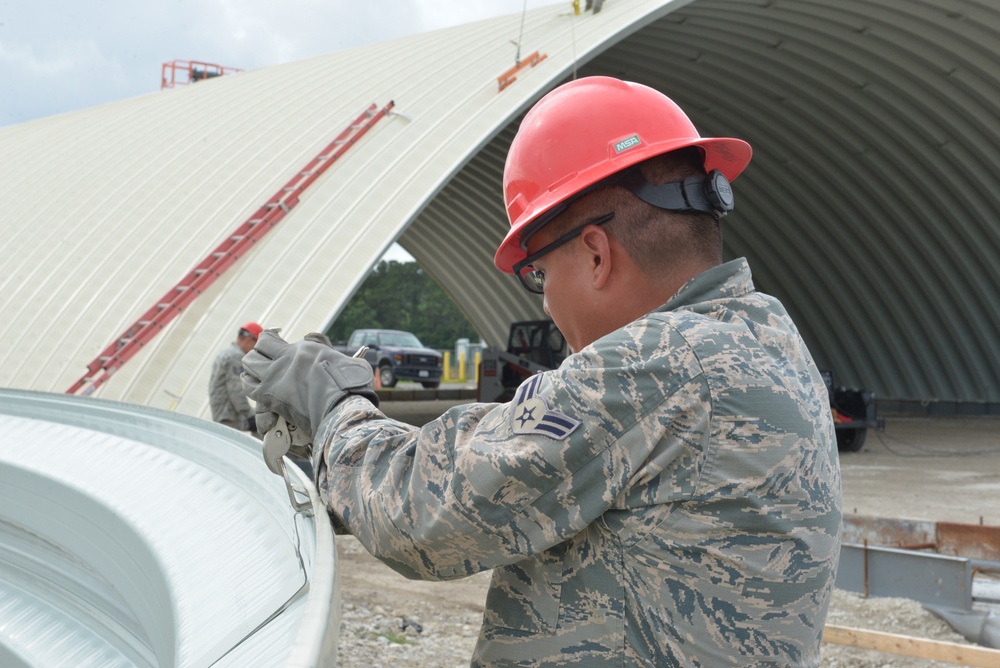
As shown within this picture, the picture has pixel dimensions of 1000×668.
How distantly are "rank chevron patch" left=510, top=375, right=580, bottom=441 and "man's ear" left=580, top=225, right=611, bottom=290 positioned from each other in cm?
30

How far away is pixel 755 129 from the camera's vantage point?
781 inches

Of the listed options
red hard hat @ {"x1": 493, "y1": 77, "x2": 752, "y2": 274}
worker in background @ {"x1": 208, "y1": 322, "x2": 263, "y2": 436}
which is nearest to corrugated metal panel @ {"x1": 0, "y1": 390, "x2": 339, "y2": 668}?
red hard hat @ {"x1": 493, "y1": 77, "x2": 752, "y2": 274}

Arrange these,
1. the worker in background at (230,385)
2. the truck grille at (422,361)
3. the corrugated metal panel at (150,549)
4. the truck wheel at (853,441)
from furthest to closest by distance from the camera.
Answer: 1. the truck grille at (422,361)
2. the truck wheel at (853,441)
3. the worker in background at (230,385)
4. the corrugated metal panel at (150,549)

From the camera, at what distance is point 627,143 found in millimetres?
1774

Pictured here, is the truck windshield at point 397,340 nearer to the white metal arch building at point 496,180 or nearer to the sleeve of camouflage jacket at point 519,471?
the white metal arch building at point 496,180

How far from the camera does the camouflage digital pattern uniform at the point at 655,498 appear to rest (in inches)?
56.5

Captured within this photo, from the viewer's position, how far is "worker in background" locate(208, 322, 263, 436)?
9625 mm

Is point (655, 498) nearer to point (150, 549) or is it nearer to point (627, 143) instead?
point (627, 143)

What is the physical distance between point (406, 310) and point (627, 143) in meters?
68.0

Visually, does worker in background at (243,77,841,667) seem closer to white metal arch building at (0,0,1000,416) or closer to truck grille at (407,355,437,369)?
white metal arch building at (0,0,1000,416)

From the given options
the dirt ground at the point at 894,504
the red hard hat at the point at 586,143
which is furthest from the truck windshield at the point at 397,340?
the red hard hat at the point at 586,143

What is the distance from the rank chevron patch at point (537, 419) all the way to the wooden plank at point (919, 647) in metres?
3.52

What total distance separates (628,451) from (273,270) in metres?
10.0

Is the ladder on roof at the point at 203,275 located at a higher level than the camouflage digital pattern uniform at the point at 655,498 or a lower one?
higher
